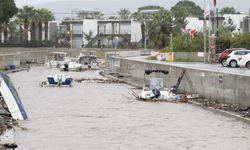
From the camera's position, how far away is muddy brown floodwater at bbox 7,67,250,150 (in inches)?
763

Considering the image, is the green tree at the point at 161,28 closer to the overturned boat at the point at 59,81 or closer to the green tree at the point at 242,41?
the green tree at the point at 242,41

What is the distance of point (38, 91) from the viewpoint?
43.8 m

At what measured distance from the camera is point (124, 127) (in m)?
23.8

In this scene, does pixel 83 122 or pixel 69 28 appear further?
pixel 69 28

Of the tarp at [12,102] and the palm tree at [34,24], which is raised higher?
the palm tree at [34,24]

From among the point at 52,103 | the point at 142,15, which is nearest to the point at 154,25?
the point at 142,15

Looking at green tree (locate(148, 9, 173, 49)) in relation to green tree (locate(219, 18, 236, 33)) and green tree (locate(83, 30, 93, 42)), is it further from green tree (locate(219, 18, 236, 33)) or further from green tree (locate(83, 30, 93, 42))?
green tree (locate(83, 30, 93, 42))

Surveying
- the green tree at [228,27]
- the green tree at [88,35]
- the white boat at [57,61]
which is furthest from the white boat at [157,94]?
the green tree at [88,35]

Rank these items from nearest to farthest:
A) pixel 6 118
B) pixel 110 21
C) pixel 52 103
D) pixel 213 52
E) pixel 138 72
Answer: pixel 6 118 → pixel 52 103 → pixel 138 72 → pixel 213 52 → pixel 110 21

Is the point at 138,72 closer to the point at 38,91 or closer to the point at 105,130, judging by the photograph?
the point at 38,91

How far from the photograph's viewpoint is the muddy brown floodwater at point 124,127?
19391 millimetres

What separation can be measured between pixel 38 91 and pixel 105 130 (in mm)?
21524

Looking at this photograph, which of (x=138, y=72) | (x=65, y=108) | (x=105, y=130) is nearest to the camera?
(x=105, y=130)

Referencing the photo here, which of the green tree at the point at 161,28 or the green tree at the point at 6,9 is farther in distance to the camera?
the green tree at the point at 161,28
